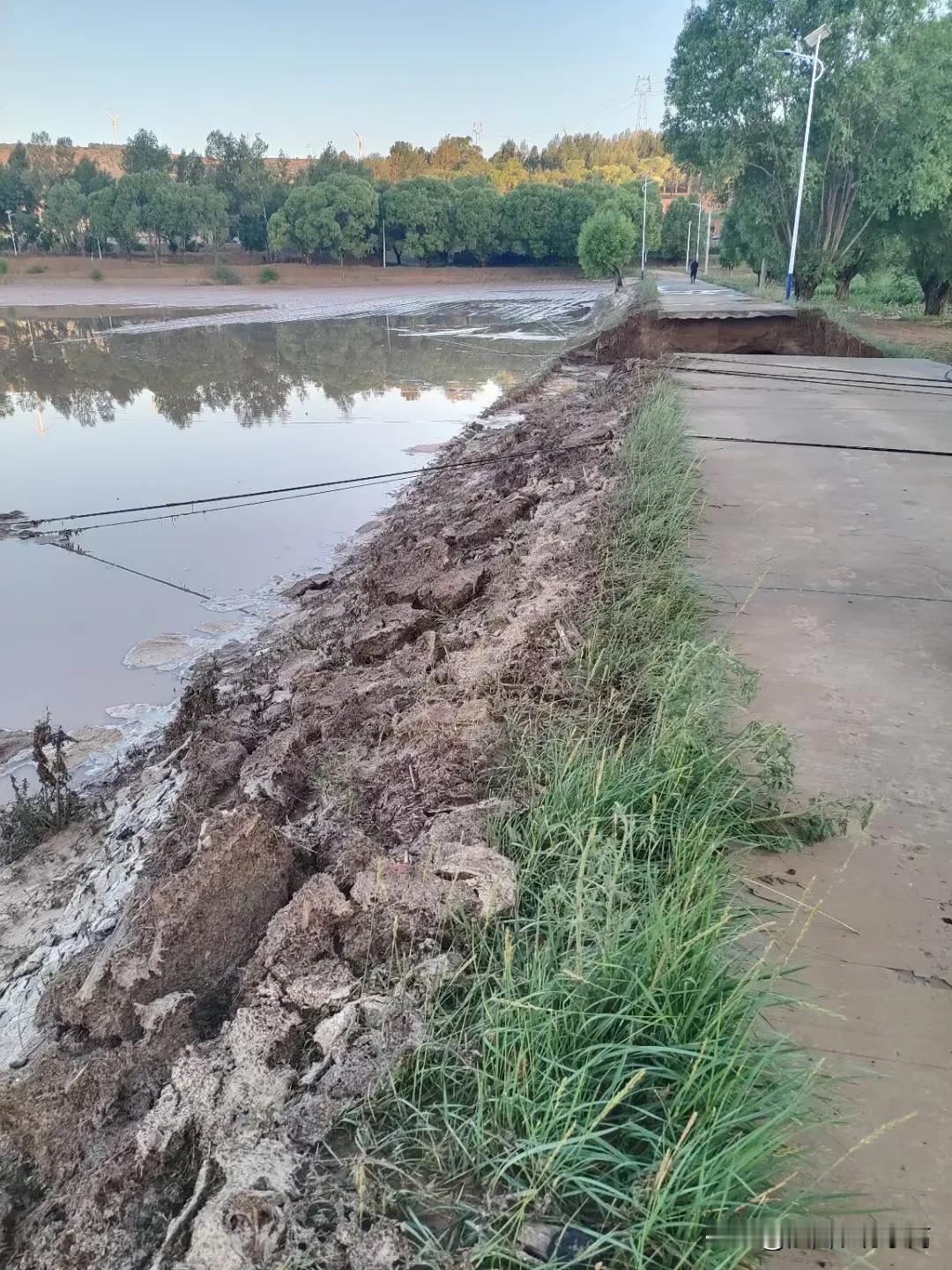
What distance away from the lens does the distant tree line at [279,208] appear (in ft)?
203

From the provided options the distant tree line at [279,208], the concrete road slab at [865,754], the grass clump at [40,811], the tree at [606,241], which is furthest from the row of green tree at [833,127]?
the distant tree line at [279,208]

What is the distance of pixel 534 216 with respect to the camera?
65.4 m

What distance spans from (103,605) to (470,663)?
18.0 feet

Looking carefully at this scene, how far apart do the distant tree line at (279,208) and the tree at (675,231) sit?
1169 millimetres

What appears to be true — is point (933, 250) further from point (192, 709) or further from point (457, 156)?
point (457, 156)

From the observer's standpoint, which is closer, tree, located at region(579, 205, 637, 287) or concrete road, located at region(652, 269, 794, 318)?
concrete road, located at region(652, 269, 794, 318)

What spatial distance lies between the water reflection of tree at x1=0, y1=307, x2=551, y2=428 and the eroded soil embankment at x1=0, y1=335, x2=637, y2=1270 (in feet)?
43.9

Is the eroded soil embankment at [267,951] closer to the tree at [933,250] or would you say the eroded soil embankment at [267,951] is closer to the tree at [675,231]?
the tree at [933,250]

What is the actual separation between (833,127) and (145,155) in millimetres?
67912

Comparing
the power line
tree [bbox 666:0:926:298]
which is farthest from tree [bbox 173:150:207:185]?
the power line

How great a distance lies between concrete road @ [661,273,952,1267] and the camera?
1898mm

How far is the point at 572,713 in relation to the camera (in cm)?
328

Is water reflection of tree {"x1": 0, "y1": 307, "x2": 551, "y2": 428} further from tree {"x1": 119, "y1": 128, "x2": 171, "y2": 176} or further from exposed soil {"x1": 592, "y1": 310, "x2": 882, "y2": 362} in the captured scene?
tree {"x1": 119, "y1": 128, "x2": 171, "y2": 176}

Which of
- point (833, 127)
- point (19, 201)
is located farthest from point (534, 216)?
point (833, 127)
